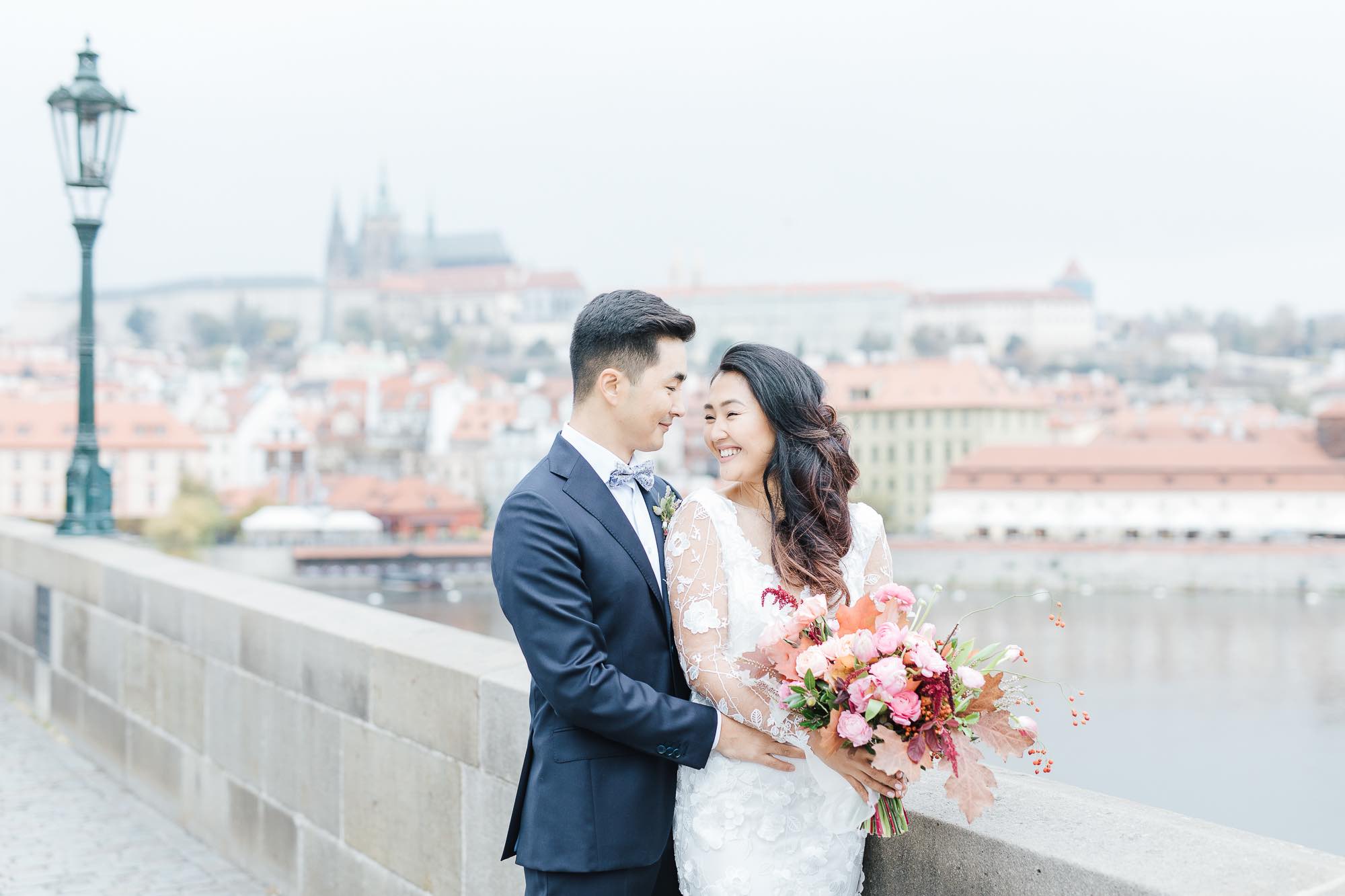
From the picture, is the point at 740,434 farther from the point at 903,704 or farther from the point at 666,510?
the point at 903,704

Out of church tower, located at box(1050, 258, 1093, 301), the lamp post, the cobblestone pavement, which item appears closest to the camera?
the cobblestone pavement

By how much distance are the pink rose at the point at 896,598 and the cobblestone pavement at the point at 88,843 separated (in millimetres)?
Answer: 1719

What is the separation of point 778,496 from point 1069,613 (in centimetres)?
4704

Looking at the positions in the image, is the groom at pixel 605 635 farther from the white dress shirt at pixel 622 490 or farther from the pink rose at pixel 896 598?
the pink rose at pixel 896 598

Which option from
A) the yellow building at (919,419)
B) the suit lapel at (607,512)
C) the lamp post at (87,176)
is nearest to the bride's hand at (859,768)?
the suit lapel at (607,512)

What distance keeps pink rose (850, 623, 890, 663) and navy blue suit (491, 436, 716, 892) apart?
17 centimetres

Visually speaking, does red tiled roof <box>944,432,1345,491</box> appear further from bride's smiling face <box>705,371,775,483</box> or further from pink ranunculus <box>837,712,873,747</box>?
pink ranunculus <box>837,712,873,747</box>

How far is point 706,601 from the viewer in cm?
119

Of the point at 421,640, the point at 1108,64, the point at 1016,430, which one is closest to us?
the point at 421,640

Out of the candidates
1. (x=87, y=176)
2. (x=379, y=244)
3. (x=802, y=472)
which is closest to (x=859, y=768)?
(x=802, y=472)

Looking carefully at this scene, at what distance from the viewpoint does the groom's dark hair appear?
4.08 ft

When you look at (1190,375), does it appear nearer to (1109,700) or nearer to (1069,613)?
(1069,613)

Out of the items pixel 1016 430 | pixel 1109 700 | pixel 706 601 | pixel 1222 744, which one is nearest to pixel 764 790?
pixel 706 601

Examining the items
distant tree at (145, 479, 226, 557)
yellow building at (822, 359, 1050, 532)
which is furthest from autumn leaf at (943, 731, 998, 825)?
yellow building at (822, 359, 1050, 532)
